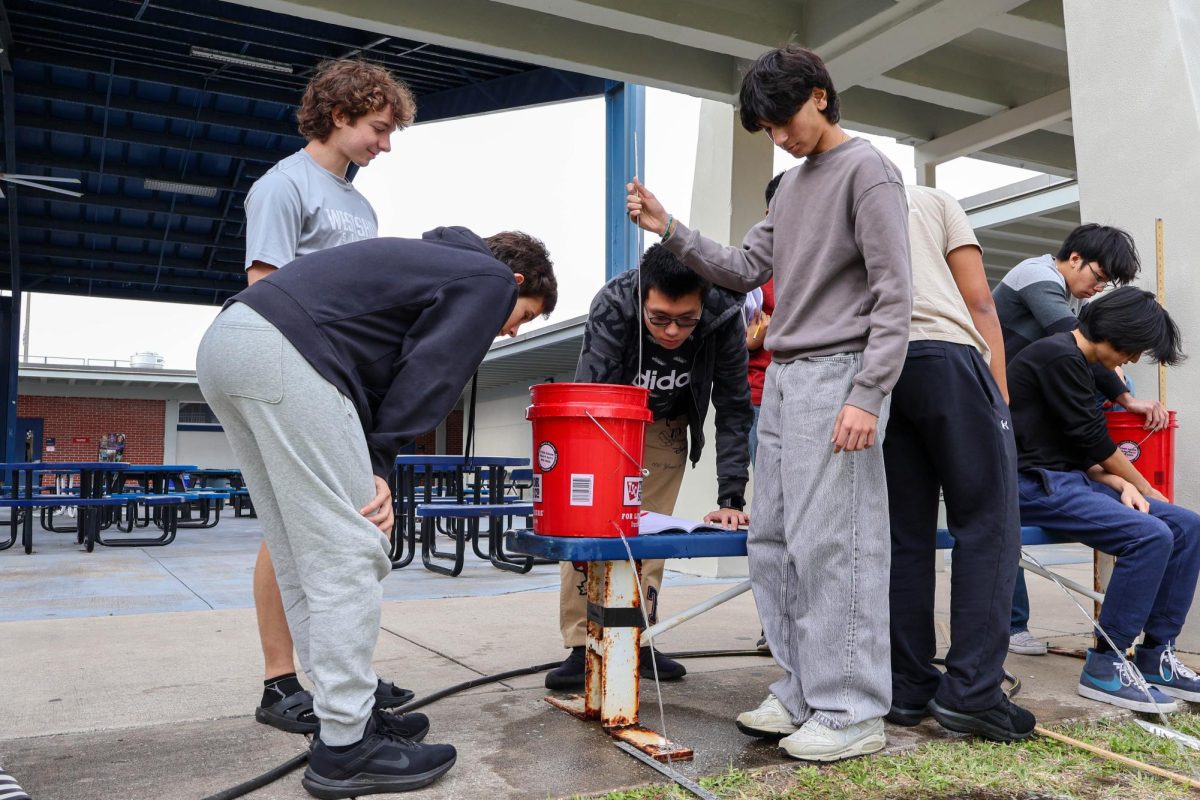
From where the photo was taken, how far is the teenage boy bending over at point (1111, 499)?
9.67 ft

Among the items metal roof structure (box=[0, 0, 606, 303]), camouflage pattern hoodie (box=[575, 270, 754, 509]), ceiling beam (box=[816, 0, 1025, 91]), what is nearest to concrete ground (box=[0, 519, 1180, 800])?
camouflage pattern hoodie (box=[575, 270, 754, 509])

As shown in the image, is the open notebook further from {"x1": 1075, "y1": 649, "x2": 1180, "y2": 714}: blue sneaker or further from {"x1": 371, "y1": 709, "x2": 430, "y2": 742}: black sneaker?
{"x1": 1075, "y1": 649, "x2": 1180, "y2": 714}: blue sneaker

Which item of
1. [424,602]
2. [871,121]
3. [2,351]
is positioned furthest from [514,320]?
[2,351]

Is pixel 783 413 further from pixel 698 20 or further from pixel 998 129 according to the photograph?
pixel 998 129

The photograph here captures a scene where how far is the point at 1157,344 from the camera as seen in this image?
10.7 ft

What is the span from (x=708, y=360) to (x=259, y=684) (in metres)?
1.89

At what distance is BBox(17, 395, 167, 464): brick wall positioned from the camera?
3080 cm

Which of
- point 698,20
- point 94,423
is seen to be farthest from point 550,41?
point 94,423

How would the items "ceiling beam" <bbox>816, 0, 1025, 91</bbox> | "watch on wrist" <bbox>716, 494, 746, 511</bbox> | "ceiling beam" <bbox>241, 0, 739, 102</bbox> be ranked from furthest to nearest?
"ceiling beam" <bbox>241, 0, 739, 102</bbox> < "ceiling beam" <bbox>816, 0, 1025, 91</bbox> < "watch on wrist" <bbox>716, 494, 746, 511</bbox>

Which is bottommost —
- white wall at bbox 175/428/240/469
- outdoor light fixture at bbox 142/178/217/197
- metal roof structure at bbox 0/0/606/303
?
white wall at bbox 175/428/240/469

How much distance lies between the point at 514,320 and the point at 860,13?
477 cm

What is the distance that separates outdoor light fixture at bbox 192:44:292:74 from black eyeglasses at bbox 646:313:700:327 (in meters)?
13.4

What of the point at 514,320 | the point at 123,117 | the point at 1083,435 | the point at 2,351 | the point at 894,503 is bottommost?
the point at 894,503

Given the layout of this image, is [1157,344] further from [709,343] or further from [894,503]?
[709,343]
